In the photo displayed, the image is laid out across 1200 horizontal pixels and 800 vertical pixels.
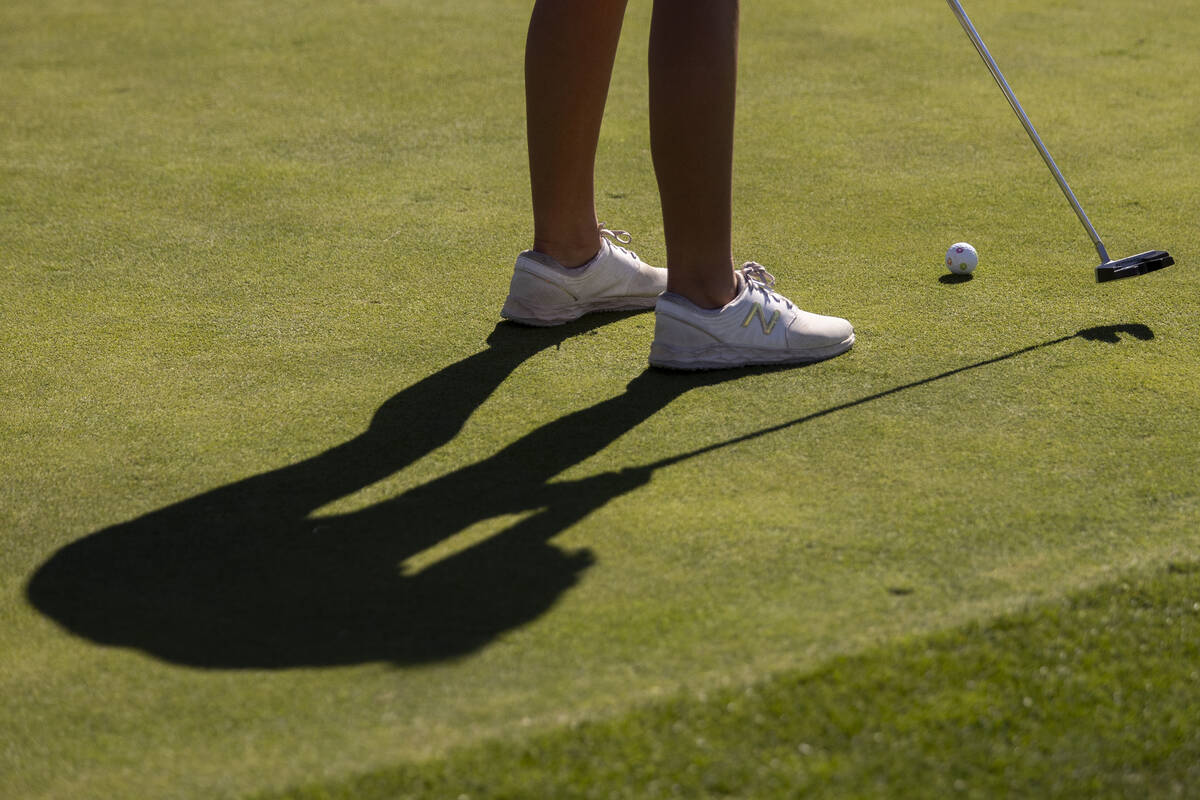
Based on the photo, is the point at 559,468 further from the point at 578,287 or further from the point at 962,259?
the point at 962,259

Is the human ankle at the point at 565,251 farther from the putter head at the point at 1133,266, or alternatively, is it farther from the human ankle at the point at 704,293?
the putter head at the point at 1133,266

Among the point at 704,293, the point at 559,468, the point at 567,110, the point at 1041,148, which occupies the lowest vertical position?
the point at 559,468

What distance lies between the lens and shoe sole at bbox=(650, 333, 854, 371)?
87.2 inches

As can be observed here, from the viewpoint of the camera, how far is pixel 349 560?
1647 mm

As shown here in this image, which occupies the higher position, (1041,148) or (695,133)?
(695,133)

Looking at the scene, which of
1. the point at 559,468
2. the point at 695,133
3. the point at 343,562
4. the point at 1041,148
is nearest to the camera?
the point at 343,562

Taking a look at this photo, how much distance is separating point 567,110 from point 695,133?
13.4 inches

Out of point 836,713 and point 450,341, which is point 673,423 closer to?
point 450,341

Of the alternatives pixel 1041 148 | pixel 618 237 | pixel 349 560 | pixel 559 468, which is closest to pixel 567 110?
pixel 618 237

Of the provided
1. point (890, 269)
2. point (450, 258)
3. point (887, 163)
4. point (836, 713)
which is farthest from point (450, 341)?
point (887, 163)

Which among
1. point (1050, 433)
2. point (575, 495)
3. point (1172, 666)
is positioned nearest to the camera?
point (1172, 666)

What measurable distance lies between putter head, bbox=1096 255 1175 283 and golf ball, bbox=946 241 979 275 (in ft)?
0.87

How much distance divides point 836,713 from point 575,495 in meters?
0.61

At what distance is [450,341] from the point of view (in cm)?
238
